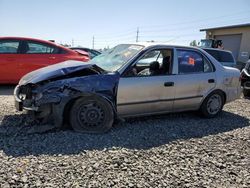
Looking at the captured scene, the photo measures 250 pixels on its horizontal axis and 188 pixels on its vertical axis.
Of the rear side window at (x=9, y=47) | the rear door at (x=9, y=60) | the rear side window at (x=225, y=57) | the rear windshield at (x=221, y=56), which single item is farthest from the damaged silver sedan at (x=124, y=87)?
the rear side window at (x=225, y=57)

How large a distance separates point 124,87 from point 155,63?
120 cm

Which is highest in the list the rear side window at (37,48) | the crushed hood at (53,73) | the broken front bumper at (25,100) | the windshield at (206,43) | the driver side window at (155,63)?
the windshield at (206,43)

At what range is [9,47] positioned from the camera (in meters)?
8.04

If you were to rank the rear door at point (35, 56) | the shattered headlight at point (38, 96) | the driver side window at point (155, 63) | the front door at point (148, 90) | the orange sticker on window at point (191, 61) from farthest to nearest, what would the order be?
the rear door at point (35, 56) < the orange sticker on window at point (191, 61) < the driver side window at point (155, 63) < the front door at point (148, 90) < the shattered headlight at point (38, 96)

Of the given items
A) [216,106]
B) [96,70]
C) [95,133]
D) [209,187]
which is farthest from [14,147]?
[216,106]

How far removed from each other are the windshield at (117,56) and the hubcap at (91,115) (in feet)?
2.44

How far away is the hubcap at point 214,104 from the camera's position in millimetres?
5950

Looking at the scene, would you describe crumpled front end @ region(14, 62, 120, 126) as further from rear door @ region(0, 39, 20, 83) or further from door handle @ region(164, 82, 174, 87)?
rear door @ region(0, 39, 20, 83)

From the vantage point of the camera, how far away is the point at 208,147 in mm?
4379

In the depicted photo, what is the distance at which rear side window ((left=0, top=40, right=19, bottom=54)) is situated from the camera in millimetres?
7992

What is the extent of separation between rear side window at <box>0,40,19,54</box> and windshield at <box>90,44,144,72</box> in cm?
350

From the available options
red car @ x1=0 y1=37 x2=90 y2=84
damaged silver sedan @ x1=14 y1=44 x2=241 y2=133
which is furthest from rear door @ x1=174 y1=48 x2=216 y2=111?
red car @ x1=0 y1=37 x2=90 y2=84

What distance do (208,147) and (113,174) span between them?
177 centimetres

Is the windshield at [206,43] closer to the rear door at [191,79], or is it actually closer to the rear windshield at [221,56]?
the rear windshield at [221,56]
